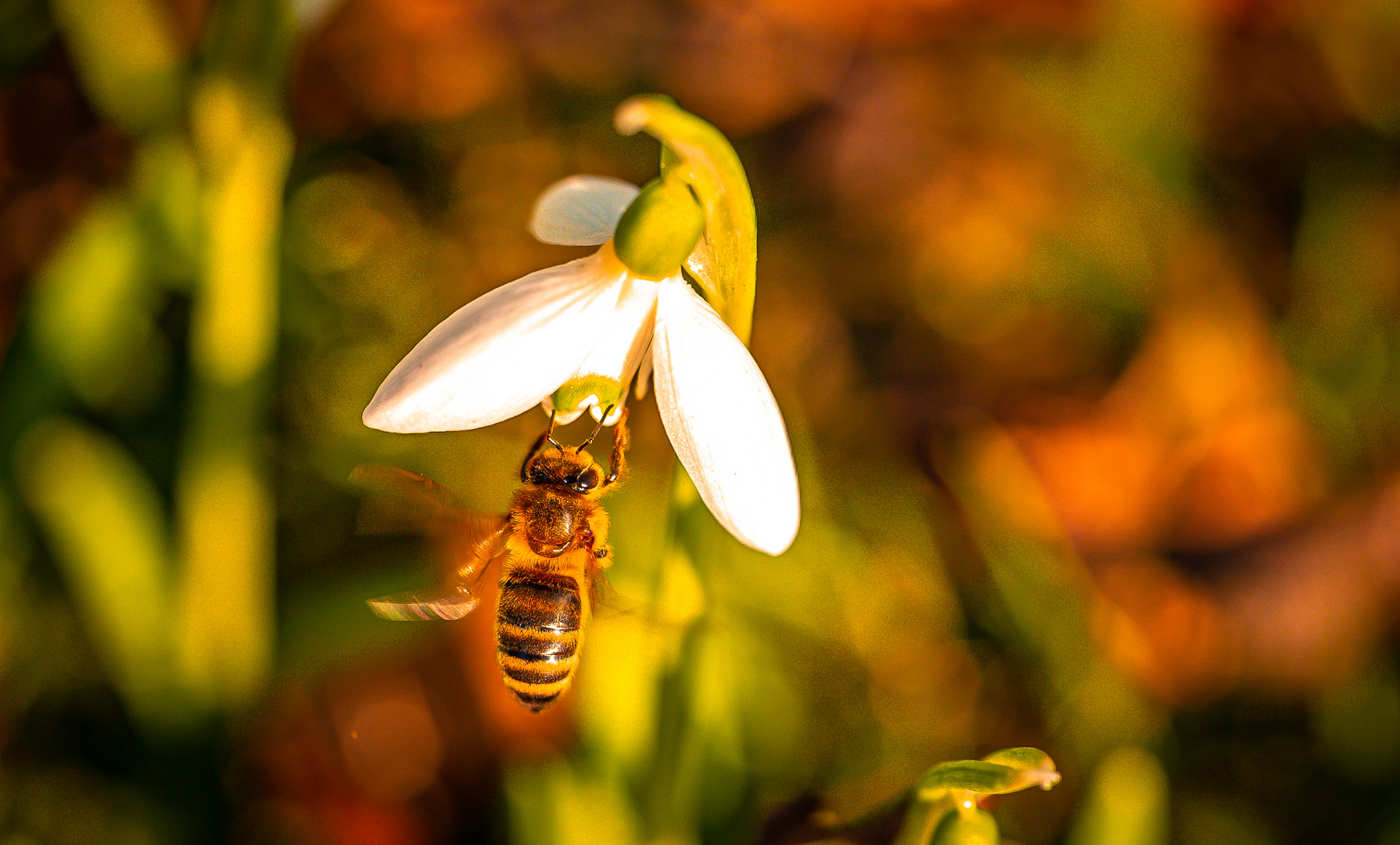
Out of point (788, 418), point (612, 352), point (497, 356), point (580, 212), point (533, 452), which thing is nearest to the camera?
point (497, 356)

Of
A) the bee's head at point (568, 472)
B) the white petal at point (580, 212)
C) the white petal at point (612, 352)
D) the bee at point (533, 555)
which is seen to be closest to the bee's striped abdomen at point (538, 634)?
the bee at point (533, 555)

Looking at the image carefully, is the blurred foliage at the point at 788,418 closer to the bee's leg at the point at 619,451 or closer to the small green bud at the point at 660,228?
the bee's leg at the point at 619,451

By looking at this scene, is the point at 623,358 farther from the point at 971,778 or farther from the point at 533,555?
the point at 971,778

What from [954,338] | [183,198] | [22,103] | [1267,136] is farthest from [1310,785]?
[22,103]

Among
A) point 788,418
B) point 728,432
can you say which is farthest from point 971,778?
point 788,418

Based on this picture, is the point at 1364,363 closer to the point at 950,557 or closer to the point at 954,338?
the point at 954,338

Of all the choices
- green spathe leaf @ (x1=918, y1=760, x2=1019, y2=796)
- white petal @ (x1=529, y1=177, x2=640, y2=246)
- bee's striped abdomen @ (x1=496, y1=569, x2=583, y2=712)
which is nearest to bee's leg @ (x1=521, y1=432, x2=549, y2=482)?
bee's striped abdomen @ (x1=496, y1=569, x2=583, y2=712)
